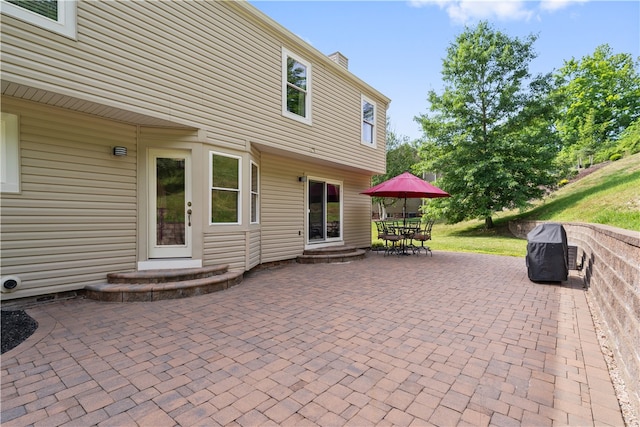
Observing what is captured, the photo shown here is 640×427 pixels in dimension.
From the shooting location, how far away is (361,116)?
9.68 meters

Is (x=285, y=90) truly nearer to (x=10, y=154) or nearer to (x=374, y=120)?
(x=374, y=120)

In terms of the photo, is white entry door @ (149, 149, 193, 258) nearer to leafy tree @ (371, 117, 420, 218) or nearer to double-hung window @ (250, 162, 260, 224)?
double-hung window @ (250, 162, 260, 224)

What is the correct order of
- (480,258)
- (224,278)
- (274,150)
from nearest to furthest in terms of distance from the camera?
(224,278) < (274,150) < (480,258)

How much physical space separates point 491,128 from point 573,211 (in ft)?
19.7

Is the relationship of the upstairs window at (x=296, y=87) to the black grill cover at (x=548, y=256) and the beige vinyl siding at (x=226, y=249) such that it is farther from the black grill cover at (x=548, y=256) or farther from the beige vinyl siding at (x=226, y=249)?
the black grill cover at (x=548, y=256)

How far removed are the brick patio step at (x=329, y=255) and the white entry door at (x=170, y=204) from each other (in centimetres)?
329

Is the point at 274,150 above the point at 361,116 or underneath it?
underneath

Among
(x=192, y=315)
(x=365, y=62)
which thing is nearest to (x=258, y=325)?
(x=192, y=315)

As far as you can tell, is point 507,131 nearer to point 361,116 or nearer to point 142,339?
point 361,116

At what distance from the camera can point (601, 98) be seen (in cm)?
2606

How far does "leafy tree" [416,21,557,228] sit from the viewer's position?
14.9 m

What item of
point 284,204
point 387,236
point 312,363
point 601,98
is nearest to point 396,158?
point 601,98

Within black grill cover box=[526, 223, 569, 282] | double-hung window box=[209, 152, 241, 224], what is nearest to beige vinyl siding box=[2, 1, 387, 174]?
double-hung window box=[209, 152, 241, 224]

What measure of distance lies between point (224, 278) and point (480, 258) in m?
7.35
